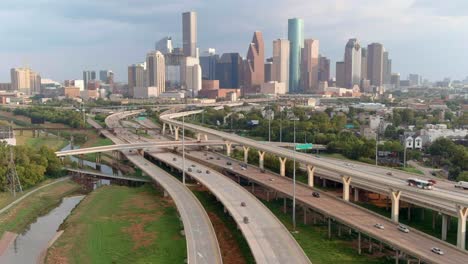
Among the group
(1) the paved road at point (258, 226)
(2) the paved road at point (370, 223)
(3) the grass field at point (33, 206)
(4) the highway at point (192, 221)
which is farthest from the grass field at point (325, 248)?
(3) the grass field at point (33, 206)

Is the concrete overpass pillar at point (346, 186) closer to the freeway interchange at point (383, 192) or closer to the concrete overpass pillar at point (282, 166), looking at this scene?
the freeway interchange at point (383, 192)

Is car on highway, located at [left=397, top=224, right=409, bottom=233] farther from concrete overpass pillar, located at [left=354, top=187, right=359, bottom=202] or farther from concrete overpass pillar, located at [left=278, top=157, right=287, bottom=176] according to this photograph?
concrete overpass pillar, located at [left=278, top=157, right=287, bottom=176]

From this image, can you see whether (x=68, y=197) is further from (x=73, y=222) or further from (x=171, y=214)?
(x=171, y=214)

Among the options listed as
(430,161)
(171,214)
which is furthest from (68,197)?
(430,161)

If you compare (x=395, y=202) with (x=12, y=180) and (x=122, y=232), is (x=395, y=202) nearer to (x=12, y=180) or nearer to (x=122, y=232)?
(x=122, y=232)

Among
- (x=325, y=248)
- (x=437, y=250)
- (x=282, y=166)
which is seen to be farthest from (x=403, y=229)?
(x=282, y=166)

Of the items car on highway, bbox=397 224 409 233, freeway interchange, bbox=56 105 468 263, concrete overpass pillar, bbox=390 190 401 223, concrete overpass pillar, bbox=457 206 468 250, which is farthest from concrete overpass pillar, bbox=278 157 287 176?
concrete overpass pillar, bbox=457 206 468 250
